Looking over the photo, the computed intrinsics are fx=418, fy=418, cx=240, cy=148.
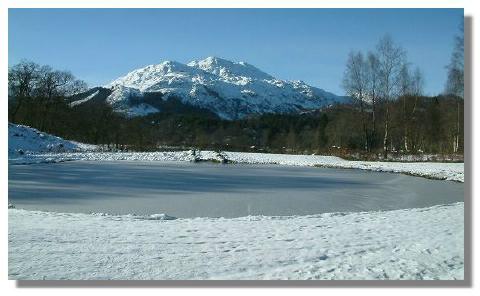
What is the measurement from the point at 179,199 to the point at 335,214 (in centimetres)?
367

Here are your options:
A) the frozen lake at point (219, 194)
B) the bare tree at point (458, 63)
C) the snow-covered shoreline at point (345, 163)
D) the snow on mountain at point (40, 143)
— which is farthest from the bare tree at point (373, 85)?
the snow on mountain at point (40, 143)

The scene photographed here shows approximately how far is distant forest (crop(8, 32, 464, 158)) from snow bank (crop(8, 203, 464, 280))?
8.69 feet

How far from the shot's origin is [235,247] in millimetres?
5434

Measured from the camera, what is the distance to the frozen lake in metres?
8.64

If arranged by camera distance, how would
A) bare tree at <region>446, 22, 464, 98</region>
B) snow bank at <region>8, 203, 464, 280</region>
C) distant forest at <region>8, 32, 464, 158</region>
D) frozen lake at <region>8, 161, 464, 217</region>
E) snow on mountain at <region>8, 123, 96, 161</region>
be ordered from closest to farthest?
snow bank at <region>8, 203, 464, 280</region> < bare tree at <region>446, 22, 464, 98</region> < frozen lake at <region>8, 161, 464, 217</region> < distant forest at <region>8, 32, 464, 158</region> < snow on mountain at <region>8, 123, 96, 161</region>

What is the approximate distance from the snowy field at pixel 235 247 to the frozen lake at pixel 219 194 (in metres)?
1.09

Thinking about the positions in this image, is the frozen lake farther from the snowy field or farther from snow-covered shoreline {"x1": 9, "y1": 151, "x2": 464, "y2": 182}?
the snowy field

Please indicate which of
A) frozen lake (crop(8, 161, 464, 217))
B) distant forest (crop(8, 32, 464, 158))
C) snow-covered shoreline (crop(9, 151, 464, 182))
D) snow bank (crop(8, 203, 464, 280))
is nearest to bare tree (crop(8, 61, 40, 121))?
distant forest (crop(8, 32, 464, 158))

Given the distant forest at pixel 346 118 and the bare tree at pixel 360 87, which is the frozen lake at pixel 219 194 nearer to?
the distant forest at pixel 346 118

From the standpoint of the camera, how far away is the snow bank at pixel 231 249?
4637 millimetres

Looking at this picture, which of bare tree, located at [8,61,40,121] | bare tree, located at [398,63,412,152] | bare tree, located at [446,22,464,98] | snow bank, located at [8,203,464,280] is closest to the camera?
snow bank, located at [8,203,464,280]

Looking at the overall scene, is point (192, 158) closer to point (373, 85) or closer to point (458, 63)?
point (373, 85)

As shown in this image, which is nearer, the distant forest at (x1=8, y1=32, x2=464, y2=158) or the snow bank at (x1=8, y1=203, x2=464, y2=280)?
the snow bank at (x1=8, y1=203, x2=464, y2=280)

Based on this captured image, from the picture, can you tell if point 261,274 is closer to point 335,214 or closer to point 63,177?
point 335,214
